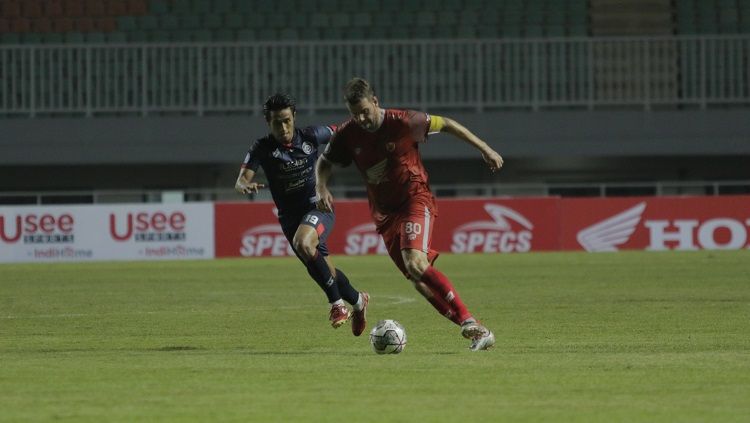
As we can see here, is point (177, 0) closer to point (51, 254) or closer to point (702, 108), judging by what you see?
point (51, 254)

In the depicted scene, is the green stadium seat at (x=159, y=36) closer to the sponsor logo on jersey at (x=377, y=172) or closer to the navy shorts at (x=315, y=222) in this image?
the navy shorts at (x=315, y=222)

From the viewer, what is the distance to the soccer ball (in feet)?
32.7

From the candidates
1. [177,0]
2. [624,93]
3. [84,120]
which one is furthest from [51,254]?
[624,93]

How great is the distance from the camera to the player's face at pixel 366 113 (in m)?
9.97

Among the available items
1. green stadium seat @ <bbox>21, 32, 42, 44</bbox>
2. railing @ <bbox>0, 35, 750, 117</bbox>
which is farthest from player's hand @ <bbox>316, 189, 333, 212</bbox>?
green stadium seat @ <bbox>21, 32, 42, 44</bbox>

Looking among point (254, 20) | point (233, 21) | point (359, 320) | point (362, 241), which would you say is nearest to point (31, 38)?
point (233, 21)

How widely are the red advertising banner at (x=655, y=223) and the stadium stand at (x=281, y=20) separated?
5.53 meters

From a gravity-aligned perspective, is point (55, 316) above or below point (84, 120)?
below

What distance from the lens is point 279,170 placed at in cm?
1220

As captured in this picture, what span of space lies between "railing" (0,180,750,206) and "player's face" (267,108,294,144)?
1690cm

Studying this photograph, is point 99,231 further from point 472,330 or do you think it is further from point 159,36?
point 472,330

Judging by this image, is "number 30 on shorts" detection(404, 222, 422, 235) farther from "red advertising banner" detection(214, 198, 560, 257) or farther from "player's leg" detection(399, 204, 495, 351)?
"red advertising banner" detection(214, 198, 560, 257)

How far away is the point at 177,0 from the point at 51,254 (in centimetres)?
779

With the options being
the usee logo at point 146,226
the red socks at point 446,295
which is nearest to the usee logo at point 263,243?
the usee logo at point 146,226
